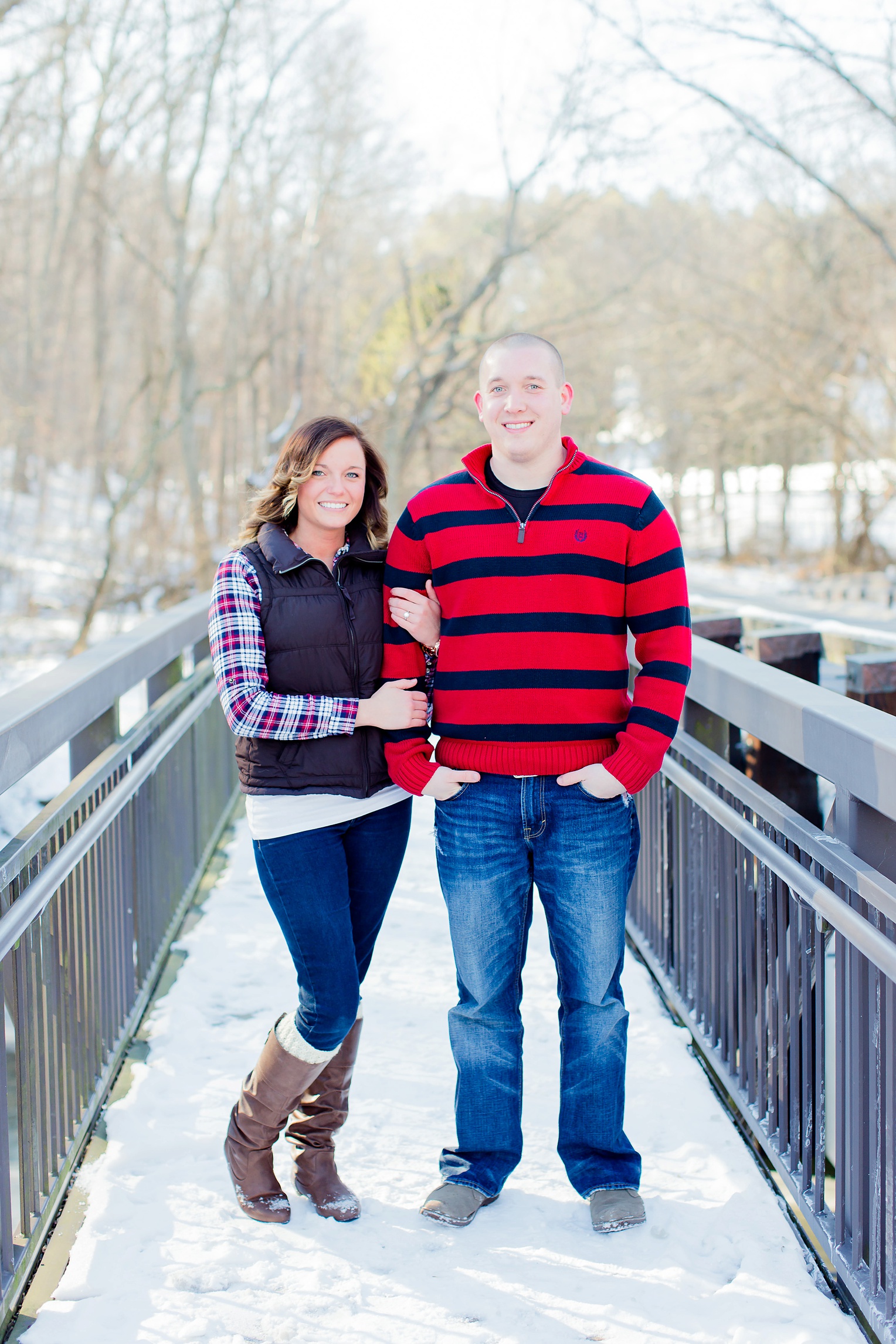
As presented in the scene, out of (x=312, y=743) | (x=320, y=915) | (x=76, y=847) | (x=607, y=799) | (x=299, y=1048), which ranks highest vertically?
(x=312, y=743)

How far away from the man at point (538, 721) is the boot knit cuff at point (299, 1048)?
311mm

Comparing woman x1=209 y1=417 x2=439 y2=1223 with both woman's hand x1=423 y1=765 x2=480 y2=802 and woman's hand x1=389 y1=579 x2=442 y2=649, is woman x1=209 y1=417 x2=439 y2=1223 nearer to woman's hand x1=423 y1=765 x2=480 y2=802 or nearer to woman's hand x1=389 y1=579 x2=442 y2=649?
woman's hand x1=389 y1=579 x2=442 y2=649

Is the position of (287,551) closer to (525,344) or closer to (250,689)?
(250,689)

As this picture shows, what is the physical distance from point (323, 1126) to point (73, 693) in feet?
3.75

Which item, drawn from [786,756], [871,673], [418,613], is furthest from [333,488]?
[871,673]

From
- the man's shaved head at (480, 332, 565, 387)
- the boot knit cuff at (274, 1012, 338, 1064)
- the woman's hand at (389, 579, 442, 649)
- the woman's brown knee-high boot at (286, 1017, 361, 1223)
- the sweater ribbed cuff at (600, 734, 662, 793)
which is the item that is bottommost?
the woman's brown knee-high boot at (286, 1017, 361, 1223)

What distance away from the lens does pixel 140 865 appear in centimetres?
378

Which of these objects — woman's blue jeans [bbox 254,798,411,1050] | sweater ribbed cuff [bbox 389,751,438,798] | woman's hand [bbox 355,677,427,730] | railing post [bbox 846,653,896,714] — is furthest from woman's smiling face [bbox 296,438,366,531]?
railing post [bbox 846,653,896,714]

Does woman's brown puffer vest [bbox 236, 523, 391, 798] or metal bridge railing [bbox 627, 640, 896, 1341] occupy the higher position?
woman's brown puffer vest [bbox 236, 523, 391, 798]

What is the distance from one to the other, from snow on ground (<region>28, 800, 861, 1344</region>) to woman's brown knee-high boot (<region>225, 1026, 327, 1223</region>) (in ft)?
0.18

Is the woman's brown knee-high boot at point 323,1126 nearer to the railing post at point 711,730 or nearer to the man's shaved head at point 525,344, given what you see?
the railing post at point 711,730

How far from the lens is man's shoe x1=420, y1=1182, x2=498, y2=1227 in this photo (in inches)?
103

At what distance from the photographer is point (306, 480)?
2.62 metres

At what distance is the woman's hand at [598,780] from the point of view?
244 centimetres
